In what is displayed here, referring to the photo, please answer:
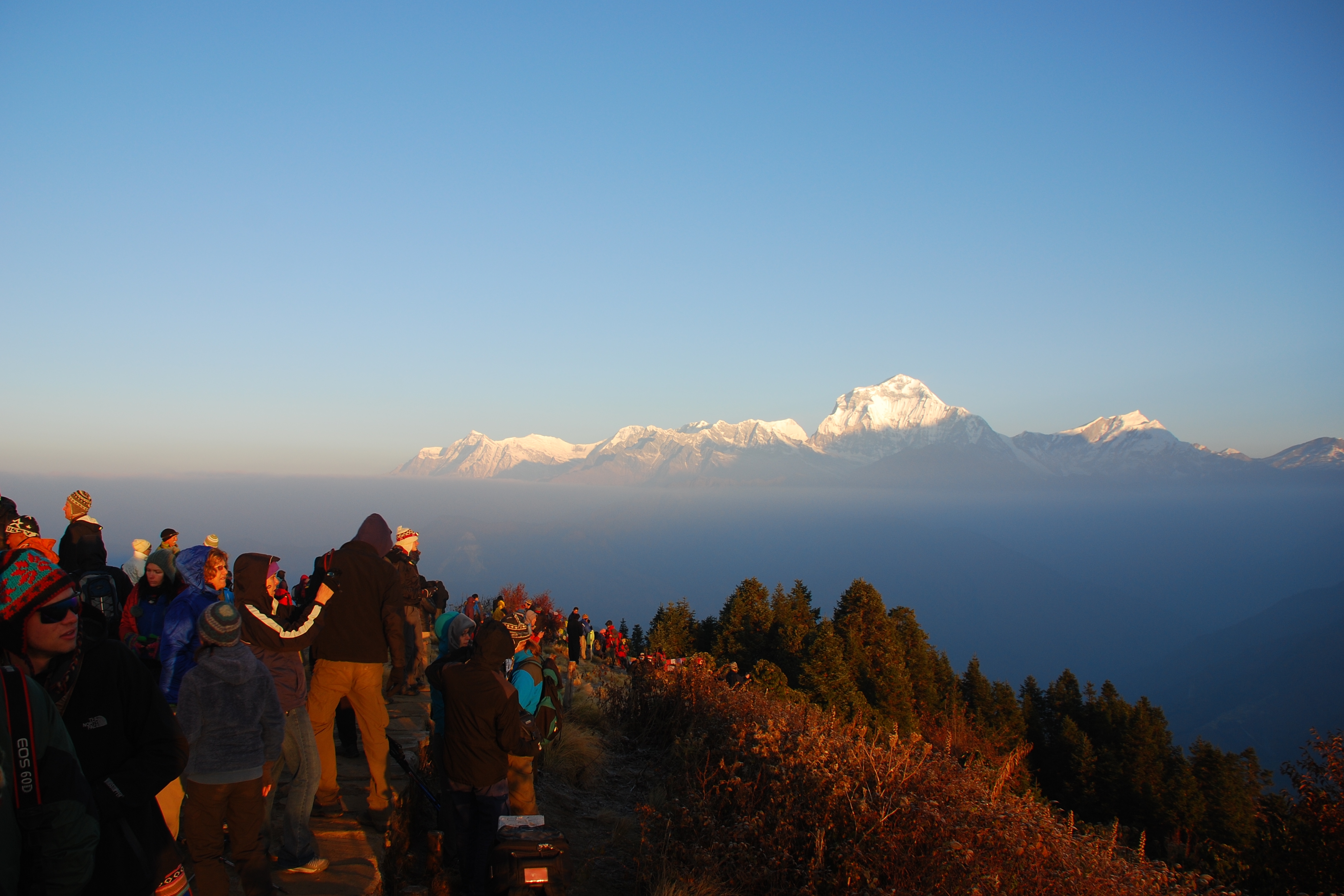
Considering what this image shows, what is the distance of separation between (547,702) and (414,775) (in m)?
1.40

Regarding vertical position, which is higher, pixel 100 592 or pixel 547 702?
pixel 100 592

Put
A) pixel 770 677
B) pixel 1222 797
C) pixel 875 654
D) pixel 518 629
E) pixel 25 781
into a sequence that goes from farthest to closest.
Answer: pixel 1222 797 → pixel 875 654 → pixel 770 677 → pixel 518 629 → pixel 25 781

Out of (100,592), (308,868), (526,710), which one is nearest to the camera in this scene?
(100,592)

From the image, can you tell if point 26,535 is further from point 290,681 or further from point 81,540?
point 290,681

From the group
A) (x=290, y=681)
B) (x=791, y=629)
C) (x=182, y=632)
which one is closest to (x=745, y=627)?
(x=791, y=629)

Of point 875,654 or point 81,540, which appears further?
point 875,654

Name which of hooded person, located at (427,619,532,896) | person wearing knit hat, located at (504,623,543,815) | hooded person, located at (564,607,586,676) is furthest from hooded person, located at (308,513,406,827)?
hooded person, located at (564,607,586,676)

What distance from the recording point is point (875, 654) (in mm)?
23047

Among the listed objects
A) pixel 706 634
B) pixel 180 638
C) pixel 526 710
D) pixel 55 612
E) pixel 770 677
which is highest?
pixel 55 612

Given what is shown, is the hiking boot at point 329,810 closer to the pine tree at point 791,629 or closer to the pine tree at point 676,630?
the pine tree at point 791,629

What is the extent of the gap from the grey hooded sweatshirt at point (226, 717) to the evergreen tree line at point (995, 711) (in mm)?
15097

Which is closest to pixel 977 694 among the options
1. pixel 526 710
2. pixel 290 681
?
pixel 526 710

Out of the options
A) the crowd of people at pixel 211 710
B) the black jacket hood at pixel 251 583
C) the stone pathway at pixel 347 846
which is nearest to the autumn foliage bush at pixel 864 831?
the crowd of people at pixel 211 710

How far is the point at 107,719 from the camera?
223 centimetres
